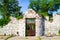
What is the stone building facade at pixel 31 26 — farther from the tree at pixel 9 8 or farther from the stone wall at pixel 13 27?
the tree at pixel 9 8

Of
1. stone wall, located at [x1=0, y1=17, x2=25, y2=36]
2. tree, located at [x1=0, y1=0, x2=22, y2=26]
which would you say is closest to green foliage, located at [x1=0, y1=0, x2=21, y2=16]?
tree, located at [x1=0, y1=0, x2=22, y2=26]

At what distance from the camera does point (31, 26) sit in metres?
32.8

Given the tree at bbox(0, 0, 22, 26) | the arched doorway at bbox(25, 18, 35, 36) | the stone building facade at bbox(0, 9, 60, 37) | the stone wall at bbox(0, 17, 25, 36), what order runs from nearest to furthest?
the stone building facade at bbox(0, 9, 60, 37) → the arched doorway at bbox(25, 18, 35, 36) → the stone wall at bbox(0, 17, 25, 36) → the tree at bbox(0, 0, 22, 26)

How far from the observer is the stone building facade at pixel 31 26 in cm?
3238

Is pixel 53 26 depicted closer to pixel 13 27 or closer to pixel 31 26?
pixel 31 26

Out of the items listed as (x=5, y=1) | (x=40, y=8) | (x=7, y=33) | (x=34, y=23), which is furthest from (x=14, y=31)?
(x=40, y=8)

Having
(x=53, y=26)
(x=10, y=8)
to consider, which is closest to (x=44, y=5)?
(x=10, y=8)

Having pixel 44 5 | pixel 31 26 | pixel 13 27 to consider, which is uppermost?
pixel 44 5

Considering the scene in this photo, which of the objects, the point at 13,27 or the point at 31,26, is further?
the point at 13,27

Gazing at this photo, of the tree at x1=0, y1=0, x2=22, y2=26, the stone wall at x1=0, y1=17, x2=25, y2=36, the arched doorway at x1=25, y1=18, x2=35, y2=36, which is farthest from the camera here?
the tree at x1=0, y1=0, x2=22, y2=26

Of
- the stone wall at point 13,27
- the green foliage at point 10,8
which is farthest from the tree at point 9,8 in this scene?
the stone wall at point 13,27

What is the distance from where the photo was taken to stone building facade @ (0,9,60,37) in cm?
3238

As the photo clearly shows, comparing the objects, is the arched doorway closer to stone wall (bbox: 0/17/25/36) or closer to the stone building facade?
the stone building facade

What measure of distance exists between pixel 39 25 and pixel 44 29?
1.04m
